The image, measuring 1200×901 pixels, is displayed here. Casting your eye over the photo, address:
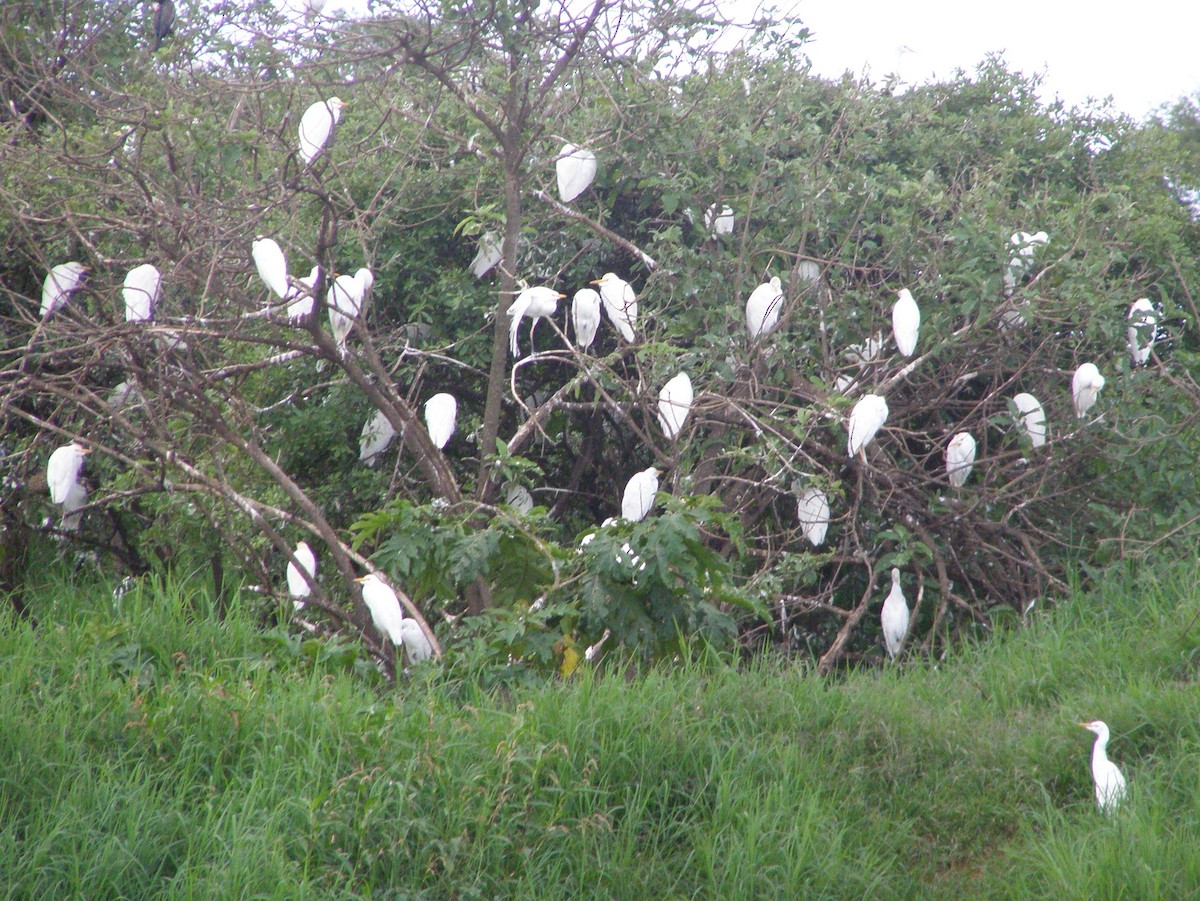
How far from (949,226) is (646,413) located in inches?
59.8

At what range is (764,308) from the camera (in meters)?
4.30

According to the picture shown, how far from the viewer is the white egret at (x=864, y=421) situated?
3.94 metres

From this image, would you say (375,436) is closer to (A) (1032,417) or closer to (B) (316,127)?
(B) (316,127)

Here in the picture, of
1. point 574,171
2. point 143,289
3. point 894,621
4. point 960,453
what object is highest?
point 574,171

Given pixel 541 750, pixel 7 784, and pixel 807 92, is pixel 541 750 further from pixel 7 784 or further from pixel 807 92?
pixel 807 92

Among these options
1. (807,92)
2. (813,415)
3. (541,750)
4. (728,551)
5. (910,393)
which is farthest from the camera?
(807,92)

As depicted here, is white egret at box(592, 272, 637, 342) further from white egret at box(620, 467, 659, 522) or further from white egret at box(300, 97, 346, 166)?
white egret at box(300, 97, 346, 166)

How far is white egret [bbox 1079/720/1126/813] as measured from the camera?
2840mm

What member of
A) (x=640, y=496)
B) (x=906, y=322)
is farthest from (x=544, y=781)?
(x=906, y=322)

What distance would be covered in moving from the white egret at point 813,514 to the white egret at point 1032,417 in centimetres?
86

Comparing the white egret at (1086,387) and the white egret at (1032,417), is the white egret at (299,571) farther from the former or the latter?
the white egret at (1086,387)

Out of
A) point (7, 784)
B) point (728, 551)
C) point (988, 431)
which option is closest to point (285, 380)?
point (728, 551)

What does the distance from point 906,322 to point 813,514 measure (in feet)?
2.53

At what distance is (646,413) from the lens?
13.5 ft
